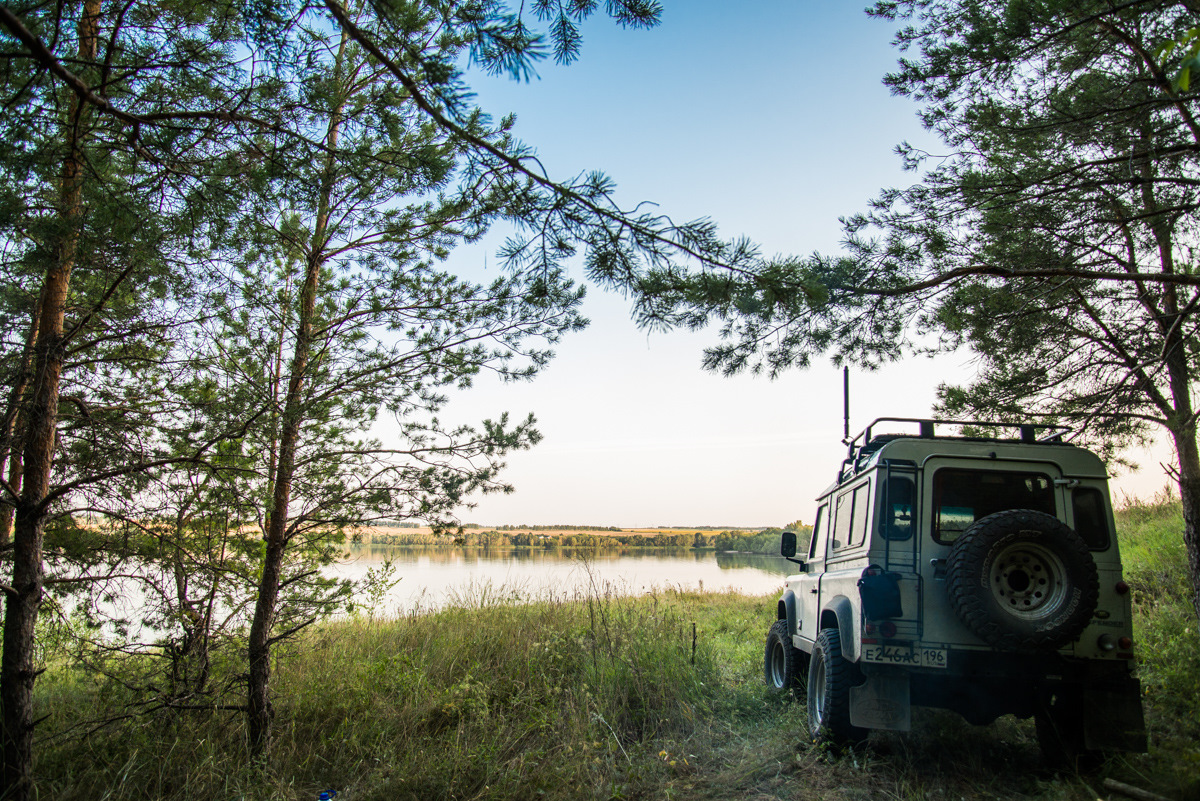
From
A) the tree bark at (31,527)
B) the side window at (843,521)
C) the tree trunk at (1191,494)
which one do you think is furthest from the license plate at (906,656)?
the tree bark at (31,527)

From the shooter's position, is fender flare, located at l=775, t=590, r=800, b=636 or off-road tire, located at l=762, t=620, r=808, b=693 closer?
off-road tire, located at l=762, t=620, r=808, b=693

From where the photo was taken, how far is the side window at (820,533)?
19.6 feet

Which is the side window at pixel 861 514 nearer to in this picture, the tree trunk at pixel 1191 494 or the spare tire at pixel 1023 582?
the spare tire at pixel 1023 582

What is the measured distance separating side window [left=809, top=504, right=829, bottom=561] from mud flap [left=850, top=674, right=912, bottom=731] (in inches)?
69.0

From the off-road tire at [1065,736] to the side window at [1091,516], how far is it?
103 centimetres

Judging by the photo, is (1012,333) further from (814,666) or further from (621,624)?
(621,624)

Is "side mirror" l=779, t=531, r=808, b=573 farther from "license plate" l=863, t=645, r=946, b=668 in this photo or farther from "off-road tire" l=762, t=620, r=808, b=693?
"license plate" l=863, t=645, r=946, b=668

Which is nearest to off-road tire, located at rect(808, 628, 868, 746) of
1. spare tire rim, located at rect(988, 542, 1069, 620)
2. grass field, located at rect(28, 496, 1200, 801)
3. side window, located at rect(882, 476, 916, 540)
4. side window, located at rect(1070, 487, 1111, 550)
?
grass field, located at rect(28, 496, 1200, 801)

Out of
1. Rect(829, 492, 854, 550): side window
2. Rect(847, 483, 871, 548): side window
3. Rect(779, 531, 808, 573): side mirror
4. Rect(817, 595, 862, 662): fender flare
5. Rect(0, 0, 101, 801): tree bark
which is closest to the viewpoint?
Rect(0, 0, 101, 801): tree bark

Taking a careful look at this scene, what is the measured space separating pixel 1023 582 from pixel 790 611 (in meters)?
2.61

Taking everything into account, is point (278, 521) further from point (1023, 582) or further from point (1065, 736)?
point (1065, 736)

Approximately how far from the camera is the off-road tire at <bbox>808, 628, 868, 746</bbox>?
4.36 meters

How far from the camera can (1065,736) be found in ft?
13.8

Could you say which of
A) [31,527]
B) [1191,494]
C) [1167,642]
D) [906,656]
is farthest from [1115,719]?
[31,527]
